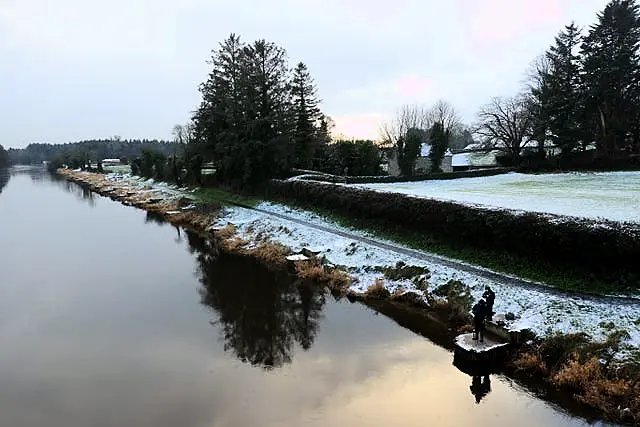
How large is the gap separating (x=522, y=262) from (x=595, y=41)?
2846cm

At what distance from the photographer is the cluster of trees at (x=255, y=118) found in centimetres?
3219

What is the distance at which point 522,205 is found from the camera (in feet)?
60.2

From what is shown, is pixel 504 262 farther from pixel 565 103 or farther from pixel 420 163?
pixel 420 163

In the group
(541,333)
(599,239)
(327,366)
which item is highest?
(599,239)

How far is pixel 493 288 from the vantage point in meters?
12.2

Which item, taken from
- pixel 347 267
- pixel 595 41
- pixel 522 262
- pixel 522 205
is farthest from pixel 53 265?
pixel 595 41

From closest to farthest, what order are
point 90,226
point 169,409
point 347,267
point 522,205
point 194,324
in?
point 169,409, point 194,324, point 347,267, point 522,205, point 90,226

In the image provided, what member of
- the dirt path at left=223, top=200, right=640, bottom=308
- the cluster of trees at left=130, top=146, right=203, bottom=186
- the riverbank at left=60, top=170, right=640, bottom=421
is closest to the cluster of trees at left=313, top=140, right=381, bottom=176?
the cluster of trees at left=130, top=146, right=203, bottom=186

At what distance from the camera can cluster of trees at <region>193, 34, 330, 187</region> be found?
32188 mm

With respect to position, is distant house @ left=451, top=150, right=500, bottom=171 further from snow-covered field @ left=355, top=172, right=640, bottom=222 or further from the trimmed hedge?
snow-covered field @ left=355, top=172, right=640, bottom=222

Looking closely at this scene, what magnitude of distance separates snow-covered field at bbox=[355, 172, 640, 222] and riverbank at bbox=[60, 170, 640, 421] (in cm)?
436

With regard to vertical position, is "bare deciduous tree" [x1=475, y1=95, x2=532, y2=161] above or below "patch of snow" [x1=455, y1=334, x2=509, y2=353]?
above

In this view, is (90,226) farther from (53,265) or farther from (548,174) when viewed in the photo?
(548,174)

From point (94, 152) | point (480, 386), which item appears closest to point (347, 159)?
point (480, 386)
